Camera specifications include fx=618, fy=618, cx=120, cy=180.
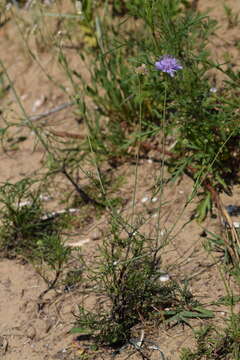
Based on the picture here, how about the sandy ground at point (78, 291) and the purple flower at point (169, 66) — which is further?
the sandy ground at point (78, 291)

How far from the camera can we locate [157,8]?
306 centimetres

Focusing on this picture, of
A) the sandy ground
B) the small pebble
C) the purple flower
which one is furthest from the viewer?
the small pebble

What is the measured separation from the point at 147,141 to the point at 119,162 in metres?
0.22

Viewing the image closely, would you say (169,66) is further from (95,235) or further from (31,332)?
(31,332)

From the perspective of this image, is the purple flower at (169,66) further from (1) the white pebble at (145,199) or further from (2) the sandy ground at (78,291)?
(1) the white pebble at (145,199)

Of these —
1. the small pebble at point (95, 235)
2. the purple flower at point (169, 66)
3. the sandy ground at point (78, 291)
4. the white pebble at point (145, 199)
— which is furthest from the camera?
the white pebble at point (145, 199)

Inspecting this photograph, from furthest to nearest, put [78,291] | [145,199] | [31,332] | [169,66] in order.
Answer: [145,199] → [78,291] → [31,332] → [169,66]

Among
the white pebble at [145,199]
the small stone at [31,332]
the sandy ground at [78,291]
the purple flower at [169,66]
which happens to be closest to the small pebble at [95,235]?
the sandy ground at [78,291]

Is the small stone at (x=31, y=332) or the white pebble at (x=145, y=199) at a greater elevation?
the small stone at (x=31, y=332)

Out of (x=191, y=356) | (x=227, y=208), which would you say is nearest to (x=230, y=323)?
(x=191, y=356)

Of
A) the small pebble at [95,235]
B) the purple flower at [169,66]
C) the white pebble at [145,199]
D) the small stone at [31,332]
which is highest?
the purple flower at [169,66]

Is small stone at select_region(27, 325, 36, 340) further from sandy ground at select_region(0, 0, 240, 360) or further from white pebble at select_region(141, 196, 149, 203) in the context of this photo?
white pebble at select_region(141, 196, 149, 203)

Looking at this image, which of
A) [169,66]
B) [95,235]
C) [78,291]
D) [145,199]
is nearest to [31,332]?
[78,291]

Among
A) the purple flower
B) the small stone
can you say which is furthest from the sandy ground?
the purple flower
